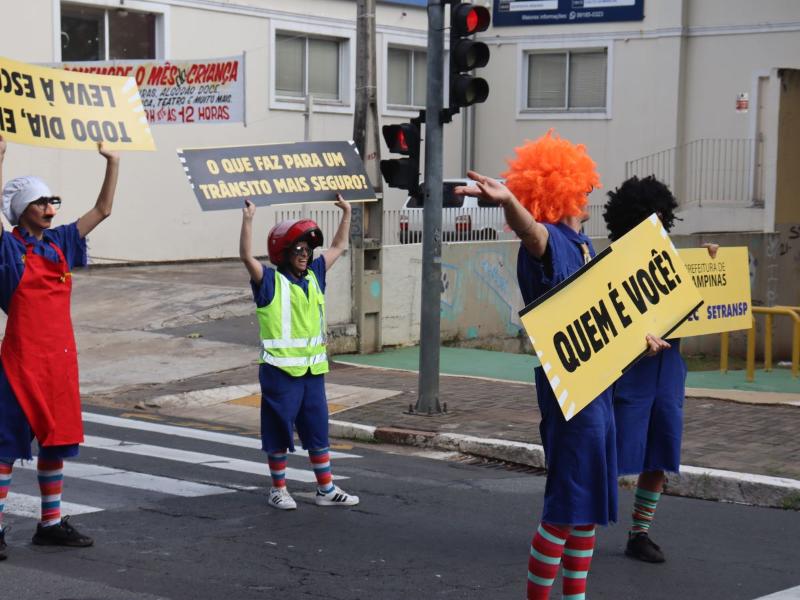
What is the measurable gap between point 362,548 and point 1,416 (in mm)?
2056

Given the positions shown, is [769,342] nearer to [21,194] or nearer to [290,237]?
[290,237]

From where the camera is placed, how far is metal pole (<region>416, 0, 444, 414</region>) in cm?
1143

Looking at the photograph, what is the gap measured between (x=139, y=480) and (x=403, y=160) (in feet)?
14.0

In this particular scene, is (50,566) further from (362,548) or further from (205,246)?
(205,246)

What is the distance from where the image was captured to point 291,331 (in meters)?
7.77

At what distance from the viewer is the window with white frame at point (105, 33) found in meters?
21.2

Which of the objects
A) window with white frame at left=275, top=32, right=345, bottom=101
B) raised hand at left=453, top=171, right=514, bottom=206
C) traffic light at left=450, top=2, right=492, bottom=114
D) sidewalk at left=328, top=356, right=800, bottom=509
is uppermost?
window with white frame at left=275, top=32, right=345, bottom=101

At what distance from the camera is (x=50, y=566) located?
6.32m

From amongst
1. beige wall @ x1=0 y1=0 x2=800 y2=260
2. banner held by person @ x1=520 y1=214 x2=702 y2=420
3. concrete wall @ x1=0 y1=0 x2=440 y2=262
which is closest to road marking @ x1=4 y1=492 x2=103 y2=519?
banner held by person @ x1=520 y1=214 x2=702 y2=420

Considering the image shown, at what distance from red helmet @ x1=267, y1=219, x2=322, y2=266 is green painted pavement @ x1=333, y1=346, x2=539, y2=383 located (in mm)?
6459

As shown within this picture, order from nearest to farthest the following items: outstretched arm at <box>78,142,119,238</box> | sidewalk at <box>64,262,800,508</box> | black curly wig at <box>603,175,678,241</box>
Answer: black curly wig at <box>603,175,678,241</box>
outstretched arm at <box>78,142,119,238</box>
sidewalk at <box>64,262,800,508</box>

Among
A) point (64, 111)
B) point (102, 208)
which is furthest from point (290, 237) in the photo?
point (64, 111)

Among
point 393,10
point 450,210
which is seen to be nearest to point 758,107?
point 393,10

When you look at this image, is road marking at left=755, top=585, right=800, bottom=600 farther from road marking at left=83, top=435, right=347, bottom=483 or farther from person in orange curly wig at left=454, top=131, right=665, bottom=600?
road marking at left=83, top=435, right=347, bottom=483
